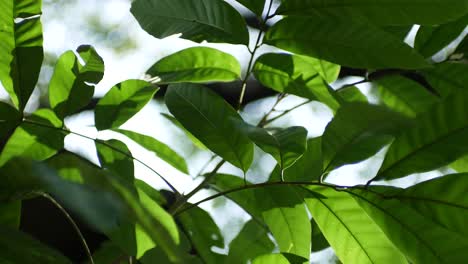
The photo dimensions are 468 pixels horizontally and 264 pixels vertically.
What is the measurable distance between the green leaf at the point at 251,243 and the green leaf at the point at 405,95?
261mm

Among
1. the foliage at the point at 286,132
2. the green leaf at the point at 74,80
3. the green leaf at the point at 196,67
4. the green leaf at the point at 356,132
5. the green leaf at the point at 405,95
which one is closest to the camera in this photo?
the green leaf at the point at 356,132

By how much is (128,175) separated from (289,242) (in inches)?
8.3

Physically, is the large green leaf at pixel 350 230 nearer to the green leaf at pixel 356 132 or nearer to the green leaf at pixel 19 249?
the green leaf at pixel 356 132

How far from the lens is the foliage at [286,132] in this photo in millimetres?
678

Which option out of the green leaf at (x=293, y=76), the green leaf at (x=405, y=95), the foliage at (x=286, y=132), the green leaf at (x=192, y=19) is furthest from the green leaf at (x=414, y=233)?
the green leaf at (x=405, y=95)

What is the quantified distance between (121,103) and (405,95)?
1.44 feet

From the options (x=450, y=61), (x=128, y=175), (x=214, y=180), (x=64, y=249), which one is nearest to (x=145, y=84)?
(x=128, y=175)

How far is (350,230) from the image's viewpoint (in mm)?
731

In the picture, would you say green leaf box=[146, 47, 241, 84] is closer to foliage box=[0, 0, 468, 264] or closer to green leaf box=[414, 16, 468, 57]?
foliage box=[0, 0, 468, 264]

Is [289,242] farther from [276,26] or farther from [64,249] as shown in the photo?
[64,249]

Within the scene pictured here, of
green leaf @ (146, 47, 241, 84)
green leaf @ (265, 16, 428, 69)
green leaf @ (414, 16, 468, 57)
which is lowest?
green leaf @ (146, 47, 241, 84)

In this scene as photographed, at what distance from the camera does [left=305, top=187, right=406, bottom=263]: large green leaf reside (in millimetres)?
716

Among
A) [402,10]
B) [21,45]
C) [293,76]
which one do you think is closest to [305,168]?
[293,76]

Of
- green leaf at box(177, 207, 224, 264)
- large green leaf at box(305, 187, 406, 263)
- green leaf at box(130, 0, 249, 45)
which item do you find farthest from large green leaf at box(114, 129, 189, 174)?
large green leaf at box(305, 187, 406, 263)
